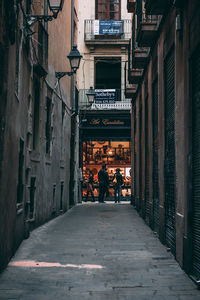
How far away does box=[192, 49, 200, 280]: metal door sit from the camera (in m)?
6.43

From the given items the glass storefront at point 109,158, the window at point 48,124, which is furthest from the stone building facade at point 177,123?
the glass storefront at point 109,158

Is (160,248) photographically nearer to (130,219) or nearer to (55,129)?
(130,219)

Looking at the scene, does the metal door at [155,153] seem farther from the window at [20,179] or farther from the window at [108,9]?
the window at [108,9]

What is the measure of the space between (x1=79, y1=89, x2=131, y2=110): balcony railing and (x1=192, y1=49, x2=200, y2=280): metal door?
64.0 ft

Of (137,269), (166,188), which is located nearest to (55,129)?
(166,188)

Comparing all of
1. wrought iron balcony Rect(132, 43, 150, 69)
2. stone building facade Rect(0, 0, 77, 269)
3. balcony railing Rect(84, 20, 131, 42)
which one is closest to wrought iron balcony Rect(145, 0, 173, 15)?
stone building facade Rect(0, 0, 77, 269)

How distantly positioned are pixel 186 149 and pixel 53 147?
9.12 meters

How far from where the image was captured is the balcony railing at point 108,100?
26.3 meters

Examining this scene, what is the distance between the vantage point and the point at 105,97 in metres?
26.4

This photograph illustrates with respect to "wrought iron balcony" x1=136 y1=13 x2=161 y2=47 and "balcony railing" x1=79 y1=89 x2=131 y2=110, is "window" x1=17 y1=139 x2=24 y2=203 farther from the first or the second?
"balcony railing" x1=79 y1=89 x2=131 y2=110

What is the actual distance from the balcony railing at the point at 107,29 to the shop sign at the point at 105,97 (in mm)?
3150

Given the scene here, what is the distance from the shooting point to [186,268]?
22.3 ft

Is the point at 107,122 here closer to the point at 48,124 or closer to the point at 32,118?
the point at 48,124

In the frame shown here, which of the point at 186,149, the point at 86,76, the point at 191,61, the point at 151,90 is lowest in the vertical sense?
the point at 186,149
